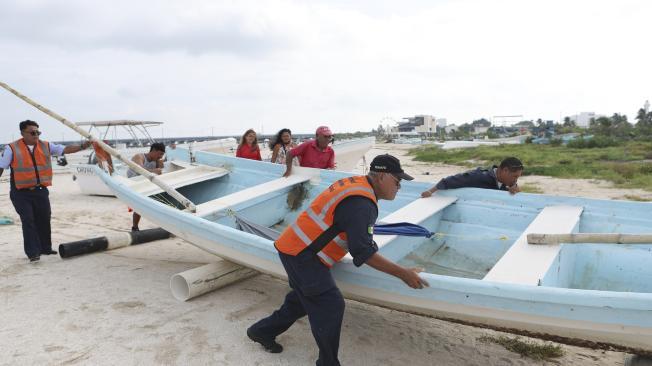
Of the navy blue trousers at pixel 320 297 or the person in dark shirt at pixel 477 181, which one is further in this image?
the person in dark shirt at pixel 477 181

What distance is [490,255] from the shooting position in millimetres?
3742

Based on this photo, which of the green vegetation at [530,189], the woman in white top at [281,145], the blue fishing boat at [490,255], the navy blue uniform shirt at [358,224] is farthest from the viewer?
the green vegetation at [530,189]

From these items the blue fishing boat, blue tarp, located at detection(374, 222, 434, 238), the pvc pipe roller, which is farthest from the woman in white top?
blue tarp, located at detection(374, 222, 434, 238)

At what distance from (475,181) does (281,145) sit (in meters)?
3.37

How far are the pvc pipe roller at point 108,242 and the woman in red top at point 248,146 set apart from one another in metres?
1.70

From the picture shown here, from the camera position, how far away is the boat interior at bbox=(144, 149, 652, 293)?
298 centimetres

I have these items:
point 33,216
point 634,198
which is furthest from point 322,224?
point 634,198

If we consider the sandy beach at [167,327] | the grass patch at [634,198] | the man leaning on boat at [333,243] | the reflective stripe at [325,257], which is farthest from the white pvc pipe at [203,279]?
the grass patch at [634,198]

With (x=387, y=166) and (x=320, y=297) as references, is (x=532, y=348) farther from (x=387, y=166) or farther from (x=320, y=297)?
(x=387, y=166)

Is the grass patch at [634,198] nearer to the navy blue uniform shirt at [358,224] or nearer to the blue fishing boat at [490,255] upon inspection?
the blue fishing boat at [490,255]

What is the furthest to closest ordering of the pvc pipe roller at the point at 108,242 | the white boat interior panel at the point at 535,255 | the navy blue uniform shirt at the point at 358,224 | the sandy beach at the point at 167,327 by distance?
the pvc pipe roller at the point at 108,242 < the sandy beach at the point at 167,327 < the white boat interior panel at the point at 535,255 < the navy blue uniform shirt at the point at 358,224

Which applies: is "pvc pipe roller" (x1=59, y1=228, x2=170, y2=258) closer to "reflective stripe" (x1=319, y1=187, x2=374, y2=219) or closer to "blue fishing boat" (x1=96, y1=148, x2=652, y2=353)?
"blue fishing boat" (x1=96, y1=148, x2=652, y2=353)

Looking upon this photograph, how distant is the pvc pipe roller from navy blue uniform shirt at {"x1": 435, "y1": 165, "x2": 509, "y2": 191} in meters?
4.20

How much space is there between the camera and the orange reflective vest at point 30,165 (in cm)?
498
